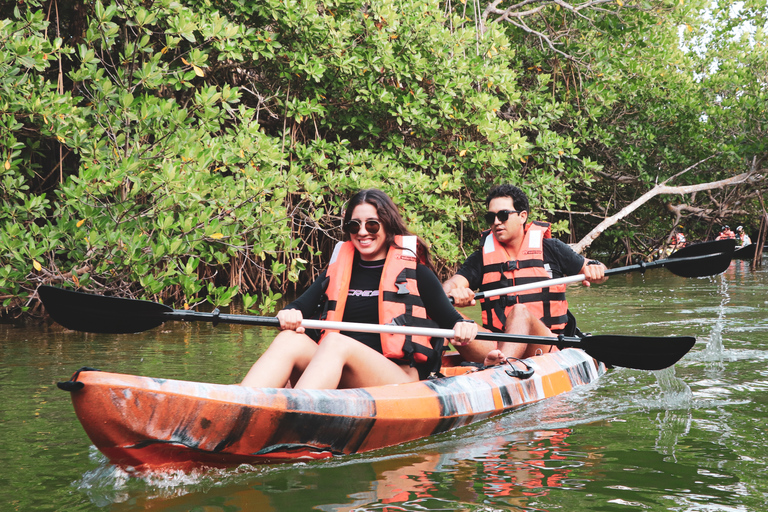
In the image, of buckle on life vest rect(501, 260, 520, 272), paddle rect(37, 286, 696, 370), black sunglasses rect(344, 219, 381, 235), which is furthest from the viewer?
buckle on life vest rect(501, 260, 520, 272)

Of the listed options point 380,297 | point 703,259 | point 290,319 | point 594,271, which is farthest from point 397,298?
point 703,259

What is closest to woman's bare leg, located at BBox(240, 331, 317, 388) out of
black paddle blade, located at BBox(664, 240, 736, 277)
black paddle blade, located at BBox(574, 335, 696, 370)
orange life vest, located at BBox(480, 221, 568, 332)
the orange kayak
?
the orange kayak

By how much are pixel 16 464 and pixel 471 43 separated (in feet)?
21.7

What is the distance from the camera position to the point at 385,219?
3271 mm

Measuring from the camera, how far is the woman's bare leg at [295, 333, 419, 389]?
2.80m

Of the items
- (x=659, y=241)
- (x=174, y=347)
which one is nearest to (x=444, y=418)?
(x=174, y=347)

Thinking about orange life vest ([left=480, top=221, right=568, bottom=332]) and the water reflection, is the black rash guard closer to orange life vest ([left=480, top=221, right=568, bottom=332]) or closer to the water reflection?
the water reflection

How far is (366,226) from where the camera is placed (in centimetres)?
325

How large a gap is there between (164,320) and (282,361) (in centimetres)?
66

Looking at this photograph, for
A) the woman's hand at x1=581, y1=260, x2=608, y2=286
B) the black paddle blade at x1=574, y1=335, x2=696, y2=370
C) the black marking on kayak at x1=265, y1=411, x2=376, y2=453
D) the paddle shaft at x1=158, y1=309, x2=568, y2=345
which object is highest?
the woman's hand at x1=581, y1=260, x2=608, y2=286

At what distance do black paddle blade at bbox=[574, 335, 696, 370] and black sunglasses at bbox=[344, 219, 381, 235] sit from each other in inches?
45.3

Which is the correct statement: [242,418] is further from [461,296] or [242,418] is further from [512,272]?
[512,272]

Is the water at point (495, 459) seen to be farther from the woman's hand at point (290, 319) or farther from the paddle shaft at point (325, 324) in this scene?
the woman's hand at point (290, 319)

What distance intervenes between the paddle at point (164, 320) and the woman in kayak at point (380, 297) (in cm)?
8
